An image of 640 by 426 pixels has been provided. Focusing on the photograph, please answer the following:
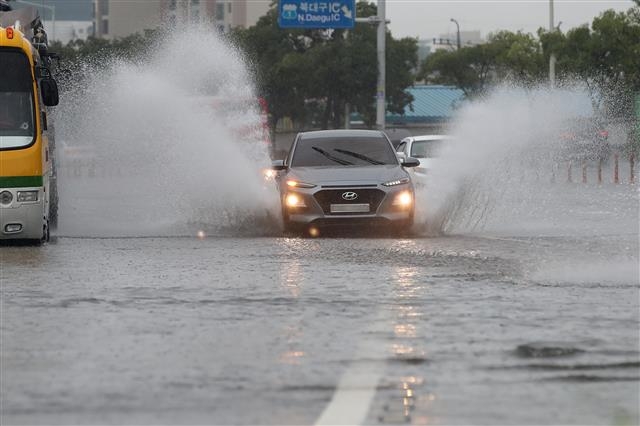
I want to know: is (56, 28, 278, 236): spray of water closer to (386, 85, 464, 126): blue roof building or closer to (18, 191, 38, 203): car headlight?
(18, 191, 38, 203): car headlight

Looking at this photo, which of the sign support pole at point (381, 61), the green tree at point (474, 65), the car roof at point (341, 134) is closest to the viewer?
the car roof at point (341, 134)

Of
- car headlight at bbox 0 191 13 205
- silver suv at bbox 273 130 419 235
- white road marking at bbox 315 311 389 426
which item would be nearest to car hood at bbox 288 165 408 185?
silver suv at bbox 273 130 419 235

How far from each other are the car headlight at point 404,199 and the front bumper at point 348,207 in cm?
3

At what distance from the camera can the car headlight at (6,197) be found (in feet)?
60.7

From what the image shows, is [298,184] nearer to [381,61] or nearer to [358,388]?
[358,388]

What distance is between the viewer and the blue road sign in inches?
1876

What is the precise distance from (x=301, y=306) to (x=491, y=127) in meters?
16.5

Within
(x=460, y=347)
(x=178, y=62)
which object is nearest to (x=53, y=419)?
(x=460, y=347)

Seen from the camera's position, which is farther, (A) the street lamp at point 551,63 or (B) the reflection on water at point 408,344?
(A) the street lamp at point 551,63

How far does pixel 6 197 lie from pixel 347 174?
4.75m

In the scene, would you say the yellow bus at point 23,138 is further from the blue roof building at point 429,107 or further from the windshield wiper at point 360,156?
the blue roof building at point 429,107

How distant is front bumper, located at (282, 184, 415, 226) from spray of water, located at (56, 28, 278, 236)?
1669 millimetres

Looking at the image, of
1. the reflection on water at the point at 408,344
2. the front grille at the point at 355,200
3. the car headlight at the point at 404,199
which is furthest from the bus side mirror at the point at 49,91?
the reflection on water at the point at 408,344

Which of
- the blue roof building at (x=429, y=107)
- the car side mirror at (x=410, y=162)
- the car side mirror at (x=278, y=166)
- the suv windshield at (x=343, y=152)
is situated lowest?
the blue roof building at (x=429, y=107)
